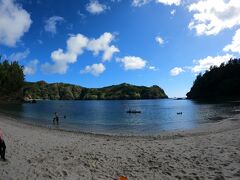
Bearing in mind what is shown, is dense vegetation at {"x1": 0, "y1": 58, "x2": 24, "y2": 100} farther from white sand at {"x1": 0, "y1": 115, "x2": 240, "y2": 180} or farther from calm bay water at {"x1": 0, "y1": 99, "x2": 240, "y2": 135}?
white sand at {"x1": 0, "y1": 115, "x2": 240, "y2": 180}

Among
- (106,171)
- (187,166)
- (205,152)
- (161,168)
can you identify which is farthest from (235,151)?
(106,171)

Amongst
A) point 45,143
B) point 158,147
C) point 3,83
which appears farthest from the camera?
point 3,83

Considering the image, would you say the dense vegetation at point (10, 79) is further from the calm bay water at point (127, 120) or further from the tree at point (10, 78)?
Result: the calm bay water at point (127, 120)

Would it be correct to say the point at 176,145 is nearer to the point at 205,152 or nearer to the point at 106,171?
the point at 205,152

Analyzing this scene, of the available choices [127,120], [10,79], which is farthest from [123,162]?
[10,79]

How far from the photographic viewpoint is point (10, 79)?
15500 cm

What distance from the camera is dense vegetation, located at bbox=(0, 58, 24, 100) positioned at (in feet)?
492

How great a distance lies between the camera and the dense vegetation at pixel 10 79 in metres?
150

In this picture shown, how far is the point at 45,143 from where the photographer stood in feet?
74.1

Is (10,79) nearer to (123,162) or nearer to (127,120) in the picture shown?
(127,120)

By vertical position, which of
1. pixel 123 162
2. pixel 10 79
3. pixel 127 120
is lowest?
pixel 127 120

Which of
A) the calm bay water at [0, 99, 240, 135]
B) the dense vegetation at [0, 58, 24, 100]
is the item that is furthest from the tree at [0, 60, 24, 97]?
the calm bay water at [0, 99, 240, 135]

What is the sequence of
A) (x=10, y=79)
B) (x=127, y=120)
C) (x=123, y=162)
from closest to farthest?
(x=123, y=162), (x=127, y=120), (x=10, y=79)

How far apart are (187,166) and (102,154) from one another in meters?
5.94
